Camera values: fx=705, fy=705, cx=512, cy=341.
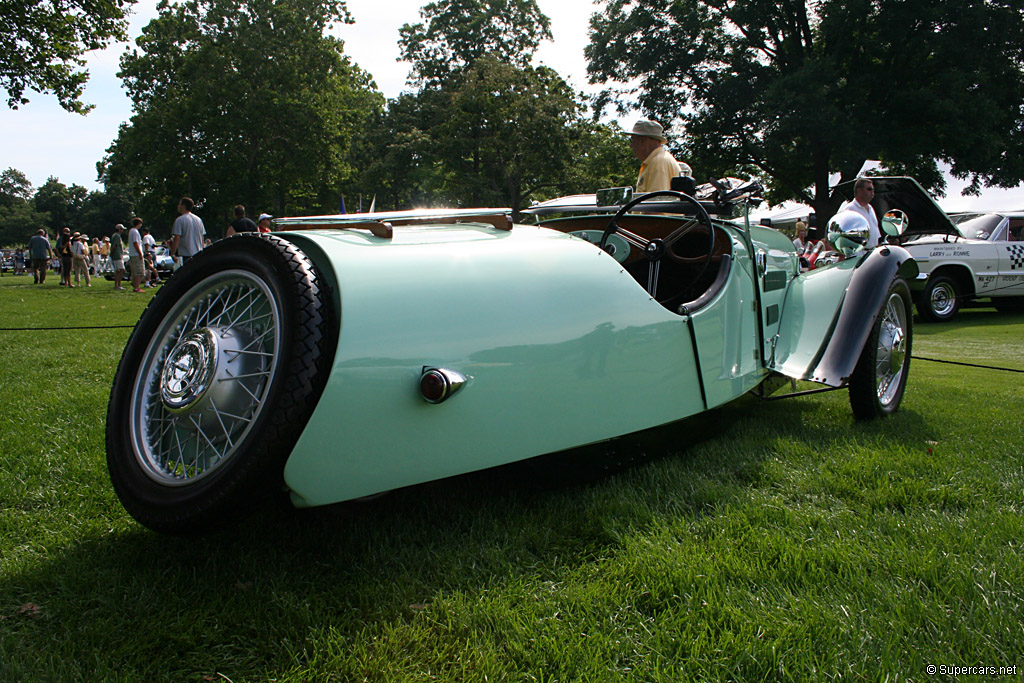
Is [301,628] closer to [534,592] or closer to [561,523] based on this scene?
[534,592]

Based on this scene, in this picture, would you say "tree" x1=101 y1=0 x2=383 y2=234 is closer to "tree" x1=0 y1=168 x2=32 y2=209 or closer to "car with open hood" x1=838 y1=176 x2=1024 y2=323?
"car with open hood" x1=838 y1=176 x2=1024 y2=323

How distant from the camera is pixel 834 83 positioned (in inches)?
804

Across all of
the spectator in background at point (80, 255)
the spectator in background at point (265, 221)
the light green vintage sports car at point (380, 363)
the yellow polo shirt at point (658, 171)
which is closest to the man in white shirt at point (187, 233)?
the spectator in background at point (80, 255)

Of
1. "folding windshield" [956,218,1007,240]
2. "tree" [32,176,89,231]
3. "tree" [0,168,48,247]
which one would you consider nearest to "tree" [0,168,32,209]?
"tree" [0,168,48,247]

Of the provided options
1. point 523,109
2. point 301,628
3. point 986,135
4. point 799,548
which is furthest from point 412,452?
point 523,109

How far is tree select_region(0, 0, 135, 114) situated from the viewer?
15.2 meters

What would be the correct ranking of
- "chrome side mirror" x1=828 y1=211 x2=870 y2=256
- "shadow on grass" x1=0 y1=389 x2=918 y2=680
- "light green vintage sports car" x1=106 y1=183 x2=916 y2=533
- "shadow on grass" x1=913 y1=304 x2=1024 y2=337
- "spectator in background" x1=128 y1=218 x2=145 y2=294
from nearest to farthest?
"shadow on grass" x1=0 y1=389 x2=918 y2=680
"light green vintage sports car" x1=106 y1=183 x2=916 y2=533
"chrome side mirror" x1=828 y1=211 x2=870 y2=256
"shadow on grass" x1=913 y1=304 x2=1024 y2=337
"spectator in background" x1=128 y1=218 x2=145 y2=294

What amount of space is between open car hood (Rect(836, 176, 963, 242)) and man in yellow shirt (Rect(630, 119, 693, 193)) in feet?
6.53

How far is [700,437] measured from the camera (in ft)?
11.0

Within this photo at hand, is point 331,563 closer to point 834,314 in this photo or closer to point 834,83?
point 834,314

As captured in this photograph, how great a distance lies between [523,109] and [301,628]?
3000 cm

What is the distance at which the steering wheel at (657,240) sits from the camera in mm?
3277

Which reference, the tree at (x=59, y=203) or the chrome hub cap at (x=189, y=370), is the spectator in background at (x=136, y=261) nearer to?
the chrome hub cap at (x=189, y=370)
